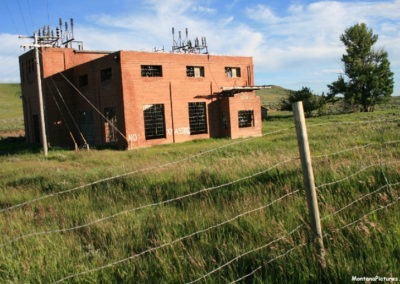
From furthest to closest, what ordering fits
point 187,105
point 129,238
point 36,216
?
1. point 187,105
2. point 36,216
3. point 129,238

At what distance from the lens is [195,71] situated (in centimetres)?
3073

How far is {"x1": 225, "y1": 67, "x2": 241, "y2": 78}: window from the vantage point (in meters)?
33.1

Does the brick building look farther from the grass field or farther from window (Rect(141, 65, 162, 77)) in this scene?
the grass field

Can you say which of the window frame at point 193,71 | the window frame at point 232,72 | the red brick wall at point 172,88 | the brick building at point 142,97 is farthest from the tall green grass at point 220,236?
the window frame at point 232,72

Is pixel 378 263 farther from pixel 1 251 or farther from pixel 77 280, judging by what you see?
pixel 1 251

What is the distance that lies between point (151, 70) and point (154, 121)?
376 cm

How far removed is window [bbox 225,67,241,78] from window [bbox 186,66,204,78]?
111 inches

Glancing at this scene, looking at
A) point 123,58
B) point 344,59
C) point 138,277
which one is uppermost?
point 344,59

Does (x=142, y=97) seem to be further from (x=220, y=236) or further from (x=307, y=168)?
(x=307, y=168)

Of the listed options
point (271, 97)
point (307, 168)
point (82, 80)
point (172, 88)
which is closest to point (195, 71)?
point (172, 88)

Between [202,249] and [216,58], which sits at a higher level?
[216,58]

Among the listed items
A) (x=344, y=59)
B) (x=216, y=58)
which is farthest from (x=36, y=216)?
(x=344, y=59)

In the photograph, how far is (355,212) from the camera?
436cm

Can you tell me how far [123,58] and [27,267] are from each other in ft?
76.9
